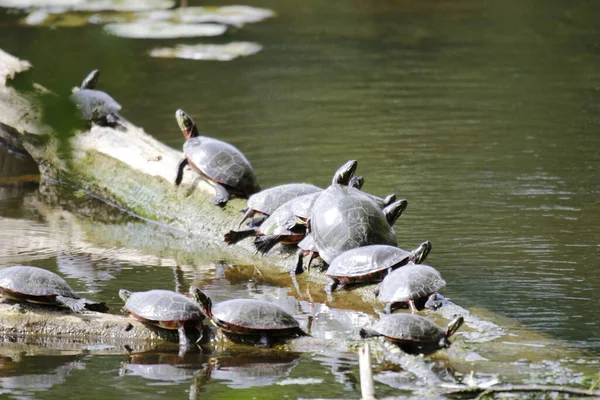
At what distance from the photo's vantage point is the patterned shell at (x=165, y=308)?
13.8 feet

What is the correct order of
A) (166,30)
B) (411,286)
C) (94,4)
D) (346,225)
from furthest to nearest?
(94,4) → (166,30) → (346,225) → (411,286)

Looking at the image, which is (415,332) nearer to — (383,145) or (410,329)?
(410,329)

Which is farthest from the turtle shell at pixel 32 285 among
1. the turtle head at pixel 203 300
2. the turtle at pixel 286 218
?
the turtle at pixel 286 218

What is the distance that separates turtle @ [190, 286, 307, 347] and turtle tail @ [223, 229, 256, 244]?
1690 millimetres

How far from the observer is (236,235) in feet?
19.8

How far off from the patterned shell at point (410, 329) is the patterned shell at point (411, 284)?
36 cm

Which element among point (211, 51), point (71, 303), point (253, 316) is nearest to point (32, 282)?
point (71, 303)

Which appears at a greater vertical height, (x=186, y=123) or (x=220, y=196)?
(x=186, y=123)

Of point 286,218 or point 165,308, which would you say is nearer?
point 165,308

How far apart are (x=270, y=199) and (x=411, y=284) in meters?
1.82

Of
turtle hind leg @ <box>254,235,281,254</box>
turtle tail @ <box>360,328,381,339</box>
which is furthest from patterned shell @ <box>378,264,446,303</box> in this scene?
turtle hind leg @ <box>254,235,281,254</box>

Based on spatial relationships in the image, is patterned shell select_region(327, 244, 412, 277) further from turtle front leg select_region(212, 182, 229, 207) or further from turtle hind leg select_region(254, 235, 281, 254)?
turtle front leg select_region(212, 182, 229, 207)

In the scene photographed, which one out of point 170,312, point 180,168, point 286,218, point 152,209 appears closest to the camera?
point 170,312

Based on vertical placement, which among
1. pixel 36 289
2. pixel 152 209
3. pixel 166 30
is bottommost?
pixel 152 209
